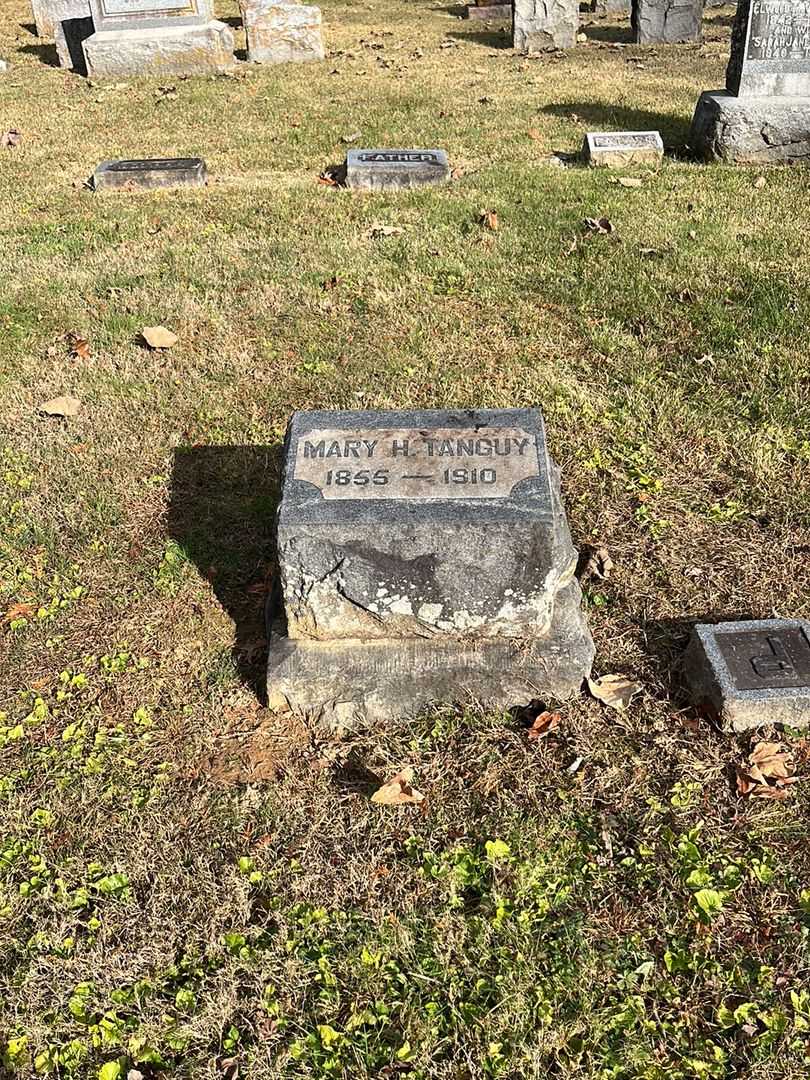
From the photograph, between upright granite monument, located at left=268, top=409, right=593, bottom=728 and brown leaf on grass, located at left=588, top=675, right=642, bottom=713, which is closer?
upright granite monument, located at left=268, top=409, right=593, bottom=728

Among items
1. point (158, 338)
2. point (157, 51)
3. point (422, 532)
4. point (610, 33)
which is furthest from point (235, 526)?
point (610, 33)

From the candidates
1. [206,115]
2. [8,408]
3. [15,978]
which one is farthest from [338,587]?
[206,115]

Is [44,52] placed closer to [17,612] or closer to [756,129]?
[756,129]

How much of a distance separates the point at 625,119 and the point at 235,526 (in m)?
8.10

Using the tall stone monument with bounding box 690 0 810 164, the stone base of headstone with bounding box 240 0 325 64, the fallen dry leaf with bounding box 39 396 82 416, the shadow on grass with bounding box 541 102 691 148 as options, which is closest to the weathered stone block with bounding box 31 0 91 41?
the stone base of headstone with bounding box 240 0 325 64

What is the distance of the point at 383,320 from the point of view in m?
5.35

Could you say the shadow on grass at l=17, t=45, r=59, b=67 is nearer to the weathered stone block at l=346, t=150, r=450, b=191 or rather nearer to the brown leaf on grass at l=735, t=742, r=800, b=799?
the weathered stone block at l=346, t=150, r=450, b=191

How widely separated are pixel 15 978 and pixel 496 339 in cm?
411

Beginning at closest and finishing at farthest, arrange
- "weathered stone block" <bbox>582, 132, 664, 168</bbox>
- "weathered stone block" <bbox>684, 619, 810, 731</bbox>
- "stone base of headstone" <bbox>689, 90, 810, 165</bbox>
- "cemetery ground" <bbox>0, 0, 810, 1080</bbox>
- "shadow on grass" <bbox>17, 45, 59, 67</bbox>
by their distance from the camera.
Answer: "cemetery ground" <bbox>0, 0, 810, 1080</bbox>, "weathered stone block" <bbox>684, 619, 810, 731</bbox>, "stone base of headstone" <bbox>689, 90, 810, 165</bbox>, "weathered stone block" <bbox>582, 132, 664, 168</bbox>, "shadow on grass" <bbox>17, 45, 59, 67</bbox>

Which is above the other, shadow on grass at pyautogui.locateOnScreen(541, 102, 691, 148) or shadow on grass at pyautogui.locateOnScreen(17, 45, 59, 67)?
shadow on grass at pyautogui.locateOnScreen(17, 45, 59, 67)

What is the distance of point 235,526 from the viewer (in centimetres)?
373

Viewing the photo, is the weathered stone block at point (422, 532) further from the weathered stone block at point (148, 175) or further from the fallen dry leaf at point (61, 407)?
the weathered stone block at point (148, 175)

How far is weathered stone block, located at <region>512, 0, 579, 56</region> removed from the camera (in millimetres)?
13180

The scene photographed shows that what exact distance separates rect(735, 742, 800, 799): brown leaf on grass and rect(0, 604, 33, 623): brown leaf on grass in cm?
270
